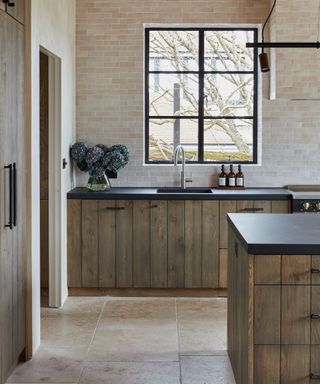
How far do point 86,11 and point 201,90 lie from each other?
1396mm

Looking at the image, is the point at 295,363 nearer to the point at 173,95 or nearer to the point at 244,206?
the point at 244,206

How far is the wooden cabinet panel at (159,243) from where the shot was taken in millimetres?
5988

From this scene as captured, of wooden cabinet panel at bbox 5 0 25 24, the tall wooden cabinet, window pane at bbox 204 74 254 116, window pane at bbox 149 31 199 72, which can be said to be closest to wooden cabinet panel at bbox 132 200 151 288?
window pane at bbox 204 74 254 116

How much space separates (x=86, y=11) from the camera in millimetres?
6535

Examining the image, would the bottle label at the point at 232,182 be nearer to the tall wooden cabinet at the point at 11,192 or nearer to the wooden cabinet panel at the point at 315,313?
the tall wooden cabinet at the point at 11,192

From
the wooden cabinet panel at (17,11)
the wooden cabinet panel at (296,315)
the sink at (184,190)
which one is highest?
the wooden cabinet panel at (17,11)

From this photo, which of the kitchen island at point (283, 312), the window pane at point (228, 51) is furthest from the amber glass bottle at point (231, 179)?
the kitchen island at point (283, 312)

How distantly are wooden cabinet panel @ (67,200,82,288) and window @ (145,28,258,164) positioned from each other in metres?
1.08

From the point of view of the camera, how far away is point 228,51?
6668 mm

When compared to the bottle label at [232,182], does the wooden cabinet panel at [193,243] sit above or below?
below

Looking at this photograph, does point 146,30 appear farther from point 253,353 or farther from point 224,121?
point 253,353

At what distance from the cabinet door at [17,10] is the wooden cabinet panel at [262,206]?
2751mm

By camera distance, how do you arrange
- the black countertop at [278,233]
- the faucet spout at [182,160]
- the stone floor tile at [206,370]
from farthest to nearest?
the faucet spout at [182,160], the stone floor tile at [206,370], the black countertop at [278,233]

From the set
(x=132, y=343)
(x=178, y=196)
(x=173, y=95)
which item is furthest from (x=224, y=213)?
(x=132, y=343)
